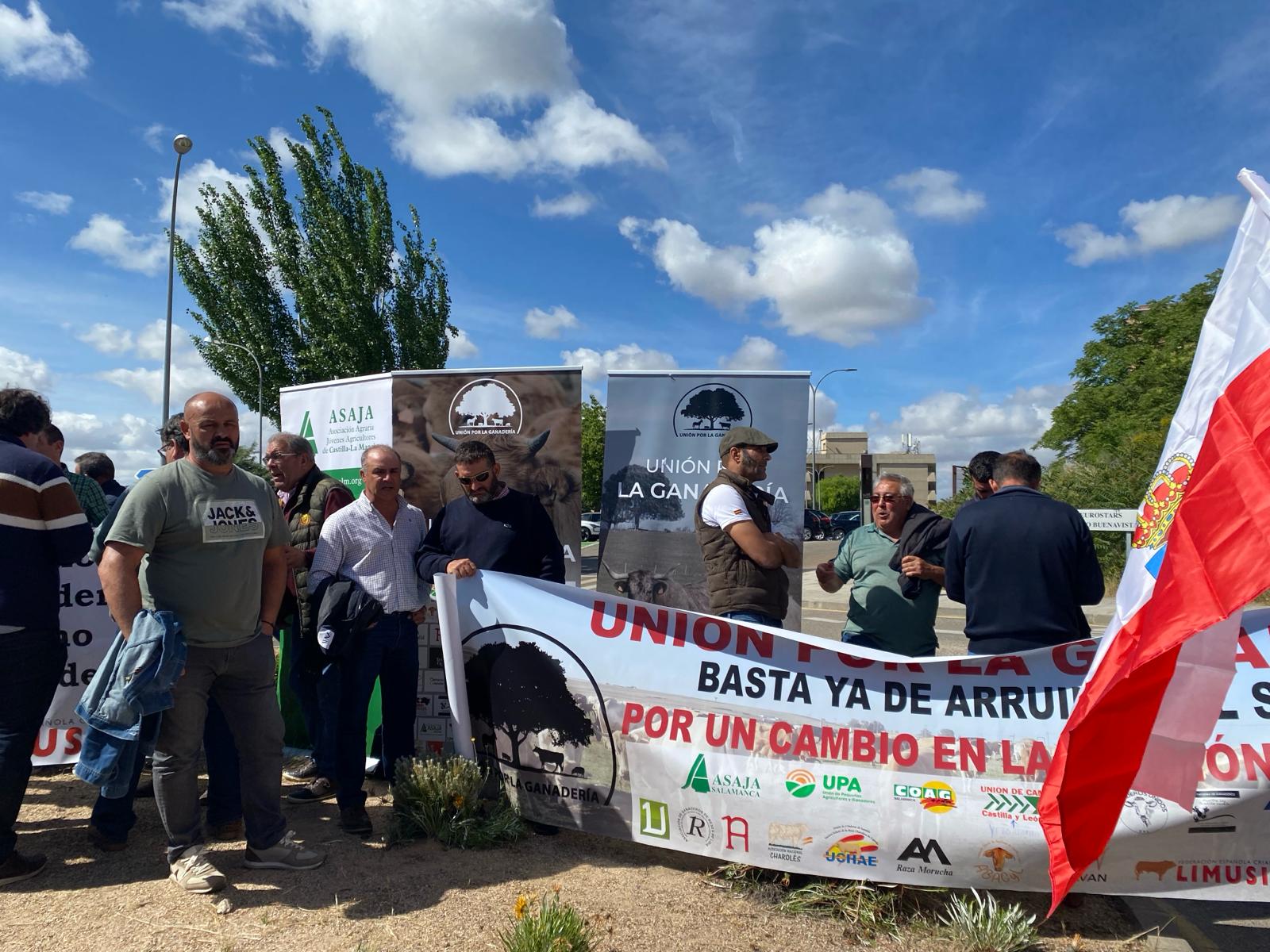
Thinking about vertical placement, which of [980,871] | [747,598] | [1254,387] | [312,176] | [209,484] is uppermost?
[312,176]

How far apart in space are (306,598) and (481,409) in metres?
1.97

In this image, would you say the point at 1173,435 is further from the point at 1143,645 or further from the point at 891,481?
the point at 891,481

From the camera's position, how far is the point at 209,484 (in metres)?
3.43

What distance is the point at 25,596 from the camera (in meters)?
3.49

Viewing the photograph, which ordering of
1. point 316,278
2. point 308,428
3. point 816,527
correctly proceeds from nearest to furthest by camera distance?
1. point 308,428
2. point 316,278
3. point 816,527

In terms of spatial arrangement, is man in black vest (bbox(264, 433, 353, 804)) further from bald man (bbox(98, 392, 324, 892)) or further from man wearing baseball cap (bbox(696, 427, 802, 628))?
man wearing baseball cap (bbox(696, 427, 802, 628))

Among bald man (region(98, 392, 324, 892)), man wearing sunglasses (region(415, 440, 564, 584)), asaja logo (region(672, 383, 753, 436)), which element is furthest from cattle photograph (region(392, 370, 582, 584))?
bald man (region(98, 392, 324, 892))

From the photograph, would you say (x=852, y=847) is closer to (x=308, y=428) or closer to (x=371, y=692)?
(x=371, y=692)

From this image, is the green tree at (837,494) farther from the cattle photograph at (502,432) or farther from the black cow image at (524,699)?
the black cow image at (524,699)

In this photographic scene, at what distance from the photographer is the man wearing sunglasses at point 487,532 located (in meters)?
4.26

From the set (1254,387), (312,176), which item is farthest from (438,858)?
(312,176)

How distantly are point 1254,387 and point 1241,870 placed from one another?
78.4 inches

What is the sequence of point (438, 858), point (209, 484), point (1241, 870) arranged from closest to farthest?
point (1241, 870) < point (209, 484) < point (438, 858)

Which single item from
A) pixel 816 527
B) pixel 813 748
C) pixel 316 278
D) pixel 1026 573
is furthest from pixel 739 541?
pixel 816 527
